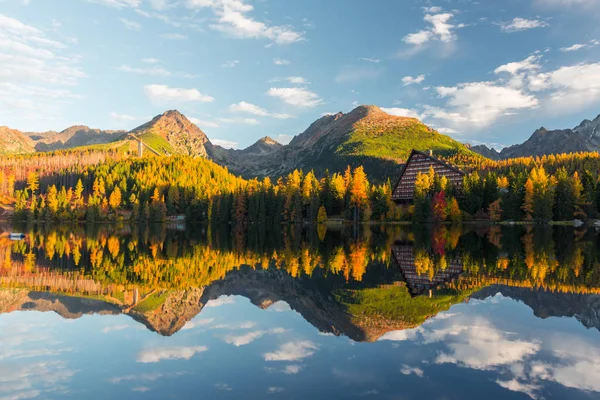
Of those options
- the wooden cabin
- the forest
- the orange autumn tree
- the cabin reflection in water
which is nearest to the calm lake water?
the cabin reflection in water

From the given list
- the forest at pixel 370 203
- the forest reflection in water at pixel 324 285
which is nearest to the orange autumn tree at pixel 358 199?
the forest at pixel 370 203

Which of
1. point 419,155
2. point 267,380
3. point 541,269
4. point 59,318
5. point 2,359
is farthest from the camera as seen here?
point 419,155

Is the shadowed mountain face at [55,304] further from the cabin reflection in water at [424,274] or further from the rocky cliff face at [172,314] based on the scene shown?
the cabin reflection in water at [424,274]

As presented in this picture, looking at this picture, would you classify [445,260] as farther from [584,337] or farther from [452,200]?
[452,200]

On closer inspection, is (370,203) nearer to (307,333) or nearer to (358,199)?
(358,199)

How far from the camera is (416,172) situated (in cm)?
18088

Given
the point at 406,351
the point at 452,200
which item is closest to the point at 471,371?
the point at 406,351

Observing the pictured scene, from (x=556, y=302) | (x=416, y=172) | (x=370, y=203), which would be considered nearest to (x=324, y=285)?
(x=556, y=302)

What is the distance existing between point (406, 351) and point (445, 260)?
2398 centimetres

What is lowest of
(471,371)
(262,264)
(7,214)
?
(7,214)

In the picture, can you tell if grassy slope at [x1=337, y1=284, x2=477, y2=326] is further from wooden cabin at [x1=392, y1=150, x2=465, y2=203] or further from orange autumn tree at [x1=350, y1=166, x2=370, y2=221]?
wooden cabin at [x1=392, y1=150, x2=465, y2=203]

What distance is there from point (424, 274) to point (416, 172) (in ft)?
523

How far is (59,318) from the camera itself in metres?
21.1

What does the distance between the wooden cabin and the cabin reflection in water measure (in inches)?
5589
